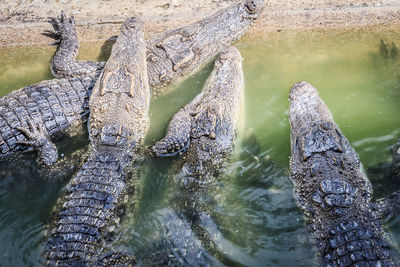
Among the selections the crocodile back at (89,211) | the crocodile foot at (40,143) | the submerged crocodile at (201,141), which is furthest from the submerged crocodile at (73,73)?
the crocodile back at (89,211)

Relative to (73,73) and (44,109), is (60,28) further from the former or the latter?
(44,109)

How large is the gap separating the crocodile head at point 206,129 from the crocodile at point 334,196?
755mm

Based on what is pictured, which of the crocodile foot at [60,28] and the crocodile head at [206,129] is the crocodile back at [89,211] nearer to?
the crocodile head at [206,129]

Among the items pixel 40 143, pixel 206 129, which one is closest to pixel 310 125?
pixel 206 129

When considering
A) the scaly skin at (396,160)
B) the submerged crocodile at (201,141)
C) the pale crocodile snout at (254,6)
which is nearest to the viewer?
the submerged crocodile at (201,141)

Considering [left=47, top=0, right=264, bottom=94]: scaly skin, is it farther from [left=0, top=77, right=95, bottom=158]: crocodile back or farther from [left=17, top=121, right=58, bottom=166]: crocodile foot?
[left=17, top=121, right=58, bottom=166]: crocodile foot

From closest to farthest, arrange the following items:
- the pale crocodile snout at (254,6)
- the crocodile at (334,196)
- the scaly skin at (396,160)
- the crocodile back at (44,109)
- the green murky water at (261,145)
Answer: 1. the crocodile at (334,196)
2. the green murky water at (261,145)
3. the scaly skin at (396,160)
4. the crocodile back at (44,109)
5. the pale crocodile snout at (254,6)

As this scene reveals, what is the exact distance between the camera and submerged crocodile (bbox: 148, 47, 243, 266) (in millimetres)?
3191

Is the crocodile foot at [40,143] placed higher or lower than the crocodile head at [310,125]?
higher

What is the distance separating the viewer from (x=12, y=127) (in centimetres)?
367

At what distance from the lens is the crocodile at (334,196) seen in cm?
270

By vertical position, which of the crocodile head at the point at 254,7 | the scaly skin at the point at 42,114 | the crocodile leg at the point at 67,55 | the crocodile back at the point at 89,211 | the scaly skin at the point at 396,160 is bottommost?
the scaly skin at the point at 396,160

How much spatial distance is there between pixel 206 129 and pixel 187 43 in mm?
1627

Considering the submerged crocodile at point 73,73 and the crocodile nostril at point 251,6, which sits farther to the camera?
the crocodile nostril at point 251,6
